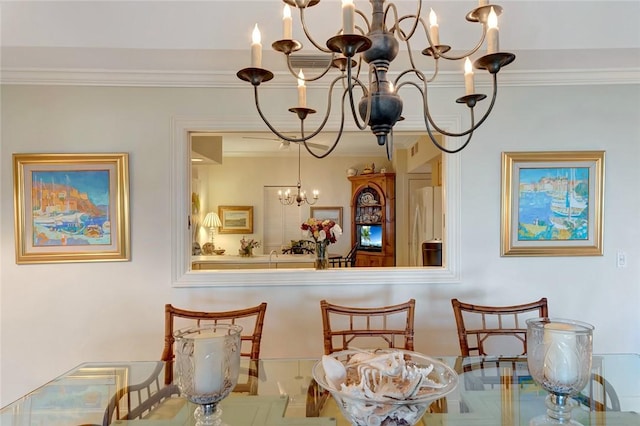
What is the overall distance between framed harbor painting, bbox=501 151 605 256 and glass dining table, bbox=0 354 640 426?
2.65 feet

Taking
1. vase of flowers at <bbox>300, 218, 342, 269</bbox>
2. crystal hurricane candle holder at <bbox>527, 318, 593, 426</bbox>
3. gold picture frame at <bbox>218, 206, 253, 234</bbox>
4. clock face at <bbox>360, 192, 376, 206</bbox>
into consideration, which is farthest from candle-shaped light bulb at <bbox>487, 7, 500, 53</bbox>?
gold picture frame at <bbox>218, 206, 253, 234</bbox>

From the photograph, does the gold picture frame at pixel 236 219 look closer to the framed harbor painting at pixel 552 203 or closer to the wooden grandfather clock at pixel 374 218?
the wooden grandfather clock at pixel 374 218

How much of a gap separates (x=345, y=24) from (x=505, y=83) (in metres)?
1.91

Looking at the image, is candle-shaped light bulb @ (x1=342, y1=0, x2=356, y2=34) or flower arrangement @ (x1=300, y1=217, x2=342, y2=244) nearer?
candle-shaped light bulb @ (x1=342, y1=0, x2=356, y2=34)

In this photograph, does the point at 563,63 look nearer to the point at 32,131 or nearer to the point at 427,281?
the point at 427,281

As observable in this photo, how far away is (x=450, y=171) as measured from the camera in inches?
97.0

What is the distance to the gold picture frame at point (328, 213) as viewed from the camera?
6.96m

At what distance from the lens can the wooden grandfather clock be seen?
20.3ft

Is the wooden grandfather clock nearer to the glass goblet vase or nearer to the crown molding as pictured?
the crown molding

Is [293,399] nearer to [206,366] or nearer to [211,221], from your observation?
[206,366]

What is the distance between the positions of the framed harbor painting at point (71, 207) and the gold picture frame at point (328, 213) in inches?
187

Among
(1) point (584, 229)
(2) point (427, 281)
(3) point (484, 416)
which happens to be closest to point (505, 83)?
(1) point (584, 229)

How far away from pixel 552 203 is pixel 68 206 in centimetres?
323

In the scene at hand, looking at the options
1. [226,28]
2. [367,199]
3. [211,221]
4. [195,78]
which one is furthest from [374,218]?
[226,28]
